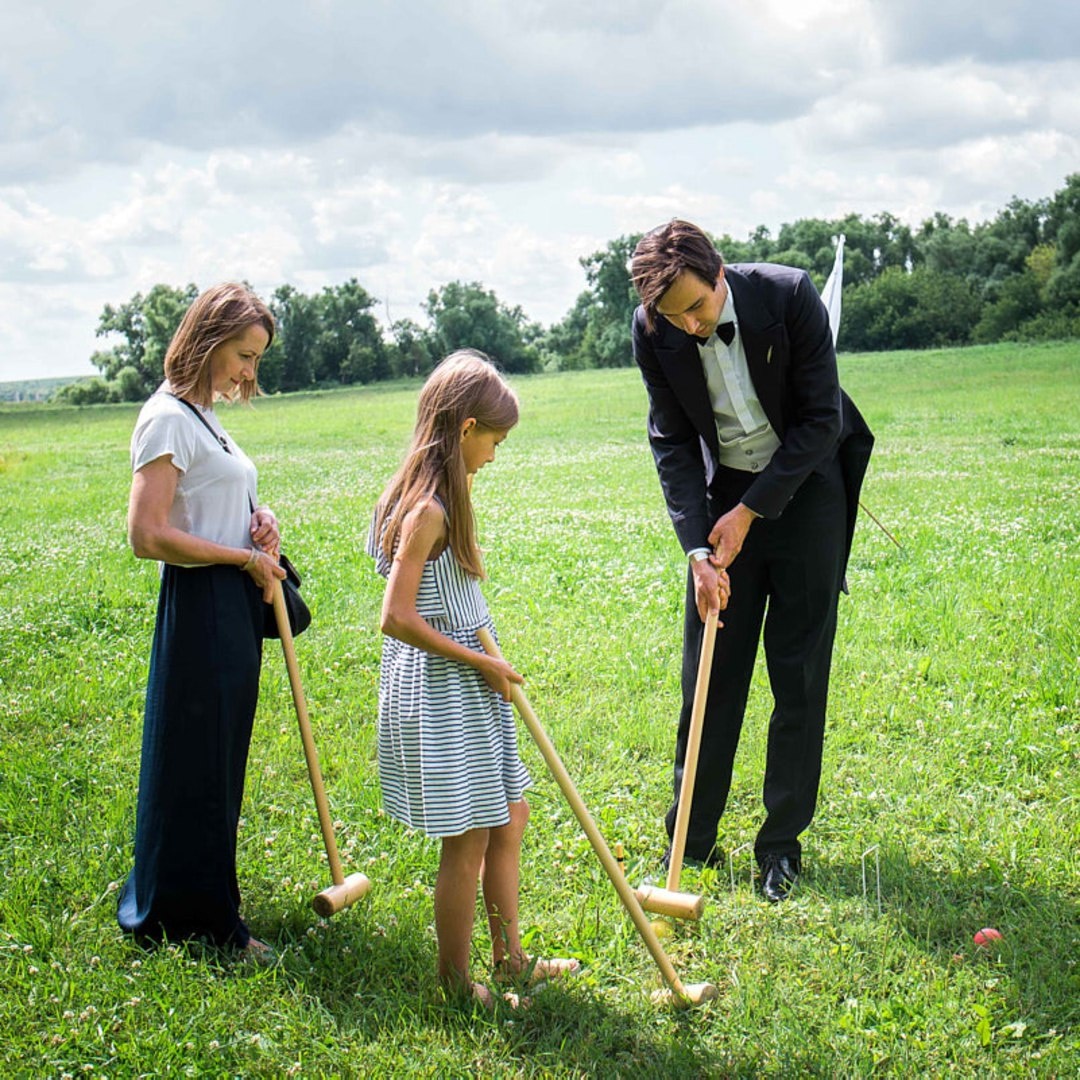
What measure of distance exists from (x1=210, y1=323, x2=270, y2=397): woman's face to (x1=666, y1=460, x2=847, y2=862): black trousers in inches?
64.1

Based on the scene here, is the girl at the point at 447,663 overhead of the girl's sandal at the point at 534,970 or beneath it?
overhead

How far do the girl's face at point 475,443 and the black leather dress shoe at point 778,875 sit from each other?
183cm

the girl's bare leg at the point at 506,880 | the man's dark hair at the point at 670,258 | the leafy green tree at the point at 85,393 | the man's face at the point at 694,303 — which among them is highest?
the leafy green tree at the point at 85,393

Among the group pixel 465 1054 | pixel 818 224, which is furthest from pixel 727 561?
pixel 818 224

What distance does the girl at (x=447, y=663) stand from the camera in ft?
10.2

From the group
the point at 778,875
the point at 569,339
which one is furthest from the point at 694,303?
the point at 569,339

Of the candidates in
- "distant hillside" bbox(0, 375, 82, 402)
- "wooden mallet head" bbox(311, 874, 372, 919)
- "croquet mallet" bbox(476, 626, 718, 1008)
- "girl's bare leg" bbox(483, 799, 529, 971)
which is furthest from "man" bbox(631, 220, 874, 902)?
"distant hillside" bbox(0, 375, 82, 402)

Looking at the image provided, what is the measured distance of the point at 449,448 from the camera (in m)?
3.16

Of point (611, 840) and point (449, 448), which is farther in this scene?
point (611, 840)

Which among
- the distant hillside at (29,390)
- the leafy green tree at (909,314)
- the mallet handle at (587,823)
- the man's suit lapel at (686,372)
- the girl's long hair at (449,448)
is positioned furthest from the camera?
the leafy green tree at (909,314)

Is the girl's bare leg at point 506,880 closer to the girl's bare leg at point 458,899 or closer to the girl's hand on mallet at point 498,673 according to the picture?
the girl's bare leg at point 458,899

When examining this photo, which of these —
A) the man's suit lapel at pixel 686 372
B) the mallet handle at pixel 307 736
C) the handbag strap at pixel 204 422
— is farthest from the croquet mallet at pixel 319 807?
the man's suit lapel at pixel 686 372

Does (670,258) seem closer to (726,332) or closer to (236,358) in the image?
(726,332)

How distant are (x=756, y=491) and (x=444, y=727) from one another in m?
1.34
